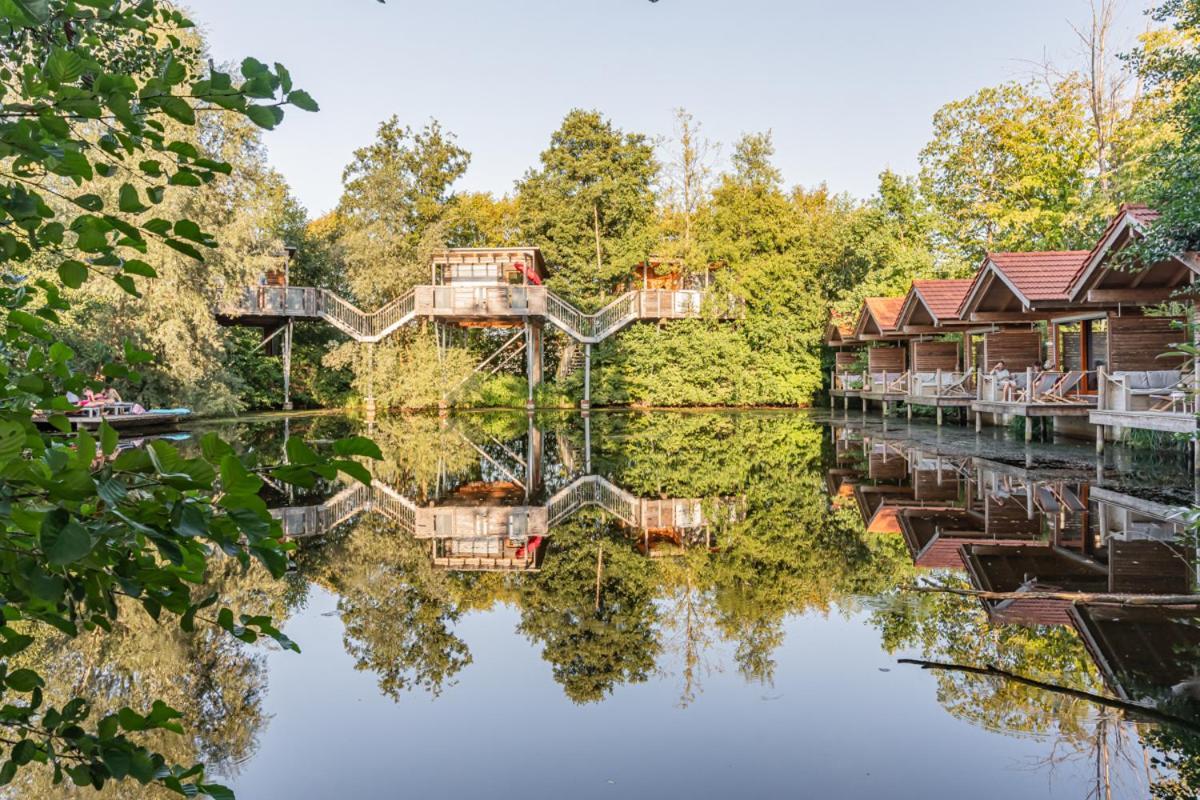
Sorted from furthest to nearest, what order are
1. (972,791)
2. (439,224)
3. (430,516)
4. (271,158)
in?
(439,224)
(271,158)
(430,516)
(972,791)

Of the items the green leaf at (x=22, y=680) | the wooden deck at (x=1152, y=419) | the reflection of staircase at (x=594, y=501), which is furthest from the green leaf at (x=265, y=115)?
the wooden deck at (x=1152, y=419)

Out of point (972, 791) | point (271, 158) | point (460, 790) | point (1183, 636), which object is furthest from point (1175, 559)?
point (271, 158)

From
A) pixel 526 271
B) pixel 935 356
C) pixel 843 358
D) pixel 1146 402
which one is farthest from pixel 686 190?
pixel 1146 402

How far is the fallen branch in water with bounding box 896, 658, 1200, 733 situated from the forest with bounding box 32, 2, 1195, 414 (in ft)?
82.5

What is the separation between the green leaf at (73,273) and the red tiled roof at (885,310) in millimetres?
25549

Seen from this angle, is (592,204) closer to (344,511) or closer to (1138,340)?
(1138,340)

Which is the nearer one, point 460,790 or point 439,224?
point 460,790

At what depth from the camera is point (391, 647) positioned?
16.8ft

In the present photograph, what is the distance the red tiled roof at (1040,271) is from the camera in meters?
16.4

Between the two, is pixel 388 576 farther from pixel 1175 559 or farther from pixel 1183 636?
pixel 1175 559

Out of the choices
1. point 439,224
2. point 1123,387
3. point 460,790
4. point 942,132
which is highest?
point 942,132

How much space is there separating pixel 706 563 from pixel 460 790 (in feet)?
13.1

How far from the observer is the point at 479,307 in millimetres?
26078

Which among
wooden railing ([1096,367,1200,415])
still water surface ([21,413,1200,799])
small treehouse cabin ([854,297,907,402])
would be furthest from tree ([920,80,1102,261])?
still water surface ([21,413,1200,799])
